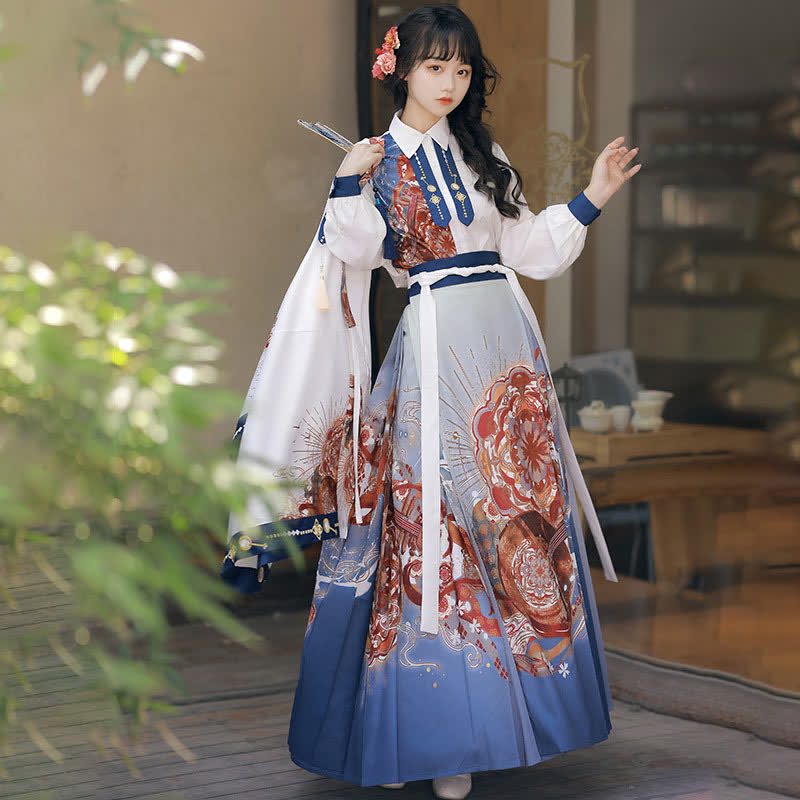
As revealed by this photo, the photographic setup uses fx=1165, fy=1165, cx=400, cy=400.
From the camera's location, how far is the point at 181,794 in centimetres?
207

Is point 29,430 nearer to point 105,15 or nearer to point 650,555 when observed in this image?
point 105,15

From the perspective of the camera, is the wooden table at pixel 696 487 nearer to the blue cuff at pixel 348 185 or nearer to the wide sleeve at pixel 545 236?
the wide sleeve at pixel 545 236

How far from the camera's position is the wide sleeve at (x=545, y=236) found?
6.81 ft

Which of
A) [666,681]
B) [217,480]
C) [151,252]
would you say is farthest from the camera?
[151,252]

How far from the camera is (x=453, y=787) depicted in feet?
6.74

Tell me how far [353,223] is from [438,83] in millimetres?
284

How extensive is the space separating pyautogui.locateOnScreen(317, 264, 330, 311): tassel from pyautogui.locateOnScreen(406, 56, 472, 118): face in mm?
338

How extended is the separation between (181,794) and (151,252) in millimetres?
1691

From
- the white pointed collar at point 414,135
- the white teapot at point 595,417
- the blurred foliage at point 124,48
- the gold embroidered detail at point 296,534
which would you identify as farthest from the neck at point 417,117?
the white teapot at point 595,417

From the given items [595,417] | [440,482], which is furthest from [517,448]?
[595,417]

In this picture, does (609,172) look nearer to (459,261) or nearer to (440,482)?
(459,261)

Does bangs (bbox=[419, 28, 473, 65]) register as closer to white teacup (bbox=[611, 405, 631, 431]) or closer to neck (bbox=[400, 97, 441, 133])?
neck (bbox=[400, 97, 441, 133])

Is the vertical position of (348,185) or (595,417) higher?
(348,185)

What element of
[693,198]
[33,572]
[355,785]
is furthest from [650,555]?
[33,572]
